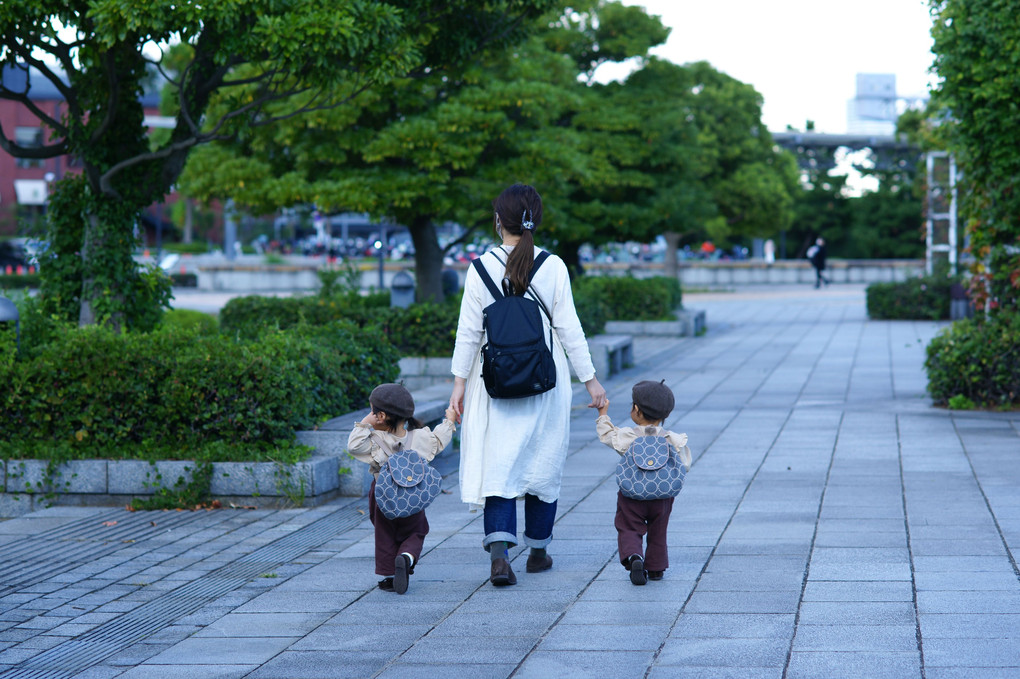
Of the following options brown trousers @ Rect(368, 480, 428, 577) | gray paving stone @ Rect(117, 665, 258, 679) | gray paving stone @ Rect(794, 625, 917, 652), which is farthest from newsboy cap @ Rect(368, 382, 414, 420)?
gray paving stone @ Rect(794, 625, 917, 652)

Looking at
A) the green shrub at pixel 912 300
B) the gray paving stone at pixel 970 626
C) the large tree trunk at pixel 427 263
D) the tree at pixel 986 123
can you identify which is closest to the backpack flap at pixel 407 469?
the gray paving stone at pixel 970 626

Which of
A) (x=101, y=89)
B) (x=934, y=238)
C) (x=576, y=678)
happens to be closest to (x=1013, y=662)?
(x=576, y=678)

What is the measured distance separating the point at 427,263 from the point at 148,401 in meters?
8.93

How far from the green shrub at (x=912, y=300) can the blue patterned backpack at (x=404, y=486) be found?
20.4 metres

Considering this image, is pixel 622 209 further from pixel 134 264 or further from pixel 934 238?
pixel 134 264

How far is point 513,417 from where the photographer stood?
16.9ft

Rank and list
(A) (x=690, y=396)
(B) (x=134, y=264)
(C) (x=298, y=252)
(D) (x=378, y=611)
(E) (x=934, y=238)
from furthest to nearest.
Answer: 1. (C) (x=298, y=252)
2. (E) (x=934, y=238)
3. (A) (x=690, y=396)
4. (B) (x=134, y=264)
5. (D) (x=378, y=611)

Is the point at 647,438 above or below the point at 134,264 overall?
below

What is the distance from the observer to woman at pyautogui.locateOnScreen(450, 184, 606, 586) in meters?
5.13

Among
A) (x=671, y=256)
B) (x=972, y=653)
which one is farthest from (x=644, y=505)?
(x=671, y=256)

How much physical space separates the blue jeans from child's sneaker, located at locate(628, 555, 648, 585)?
46 centimetres

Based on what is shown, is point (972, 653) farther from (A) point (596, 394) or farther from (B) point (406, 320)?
(B) point (406, 320)

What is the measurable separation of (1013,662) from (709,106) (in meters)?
39.9

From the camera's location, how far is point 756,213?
43.2 m
